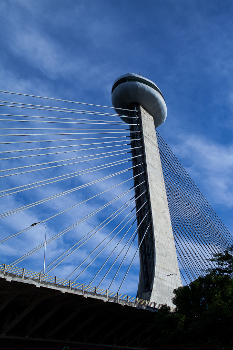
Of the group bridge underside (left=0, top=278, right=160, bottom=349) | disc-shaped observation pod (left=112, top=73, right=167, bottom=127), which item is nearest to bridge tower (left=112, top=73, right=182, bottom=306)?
disc-shaped observation pod (left=112, top=73, right=167, bottom=127)

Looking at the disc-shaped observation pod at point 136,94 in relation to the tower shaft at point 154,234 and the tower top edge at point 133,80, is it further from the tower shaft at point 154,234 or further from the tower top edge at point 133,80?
the tower shaft at point 154,234

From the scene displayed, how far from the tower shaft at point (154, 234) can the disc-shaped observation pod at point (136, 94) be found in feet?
17.1

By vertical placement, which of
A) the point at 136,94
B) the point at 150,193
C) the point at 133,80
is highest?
the point at 133,80

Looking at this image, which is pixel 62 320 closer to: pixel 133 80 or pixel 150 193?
pixel 150 193

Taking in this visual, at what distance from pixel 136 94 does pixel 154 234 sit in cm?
2206

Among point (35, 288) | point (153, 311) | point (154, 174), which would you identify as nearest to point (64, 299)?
point (35, 288)

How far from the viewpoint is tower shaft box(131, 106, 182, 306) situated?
34312 mm

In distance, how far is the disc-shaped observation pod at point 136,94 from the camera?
160 feet

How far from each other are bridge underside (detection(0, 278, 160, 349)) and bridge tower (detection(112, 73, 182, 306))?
418 centimetres

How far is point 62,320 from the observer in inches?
1028

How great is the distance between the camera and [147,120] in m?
48.3

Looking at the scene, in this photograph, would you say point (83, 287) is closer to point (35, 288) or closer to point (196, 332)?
point (35, 288)

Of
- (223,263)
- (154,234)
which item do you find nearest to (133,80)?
(154,234)

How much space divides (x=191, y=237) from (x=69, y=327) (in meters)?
17.9
